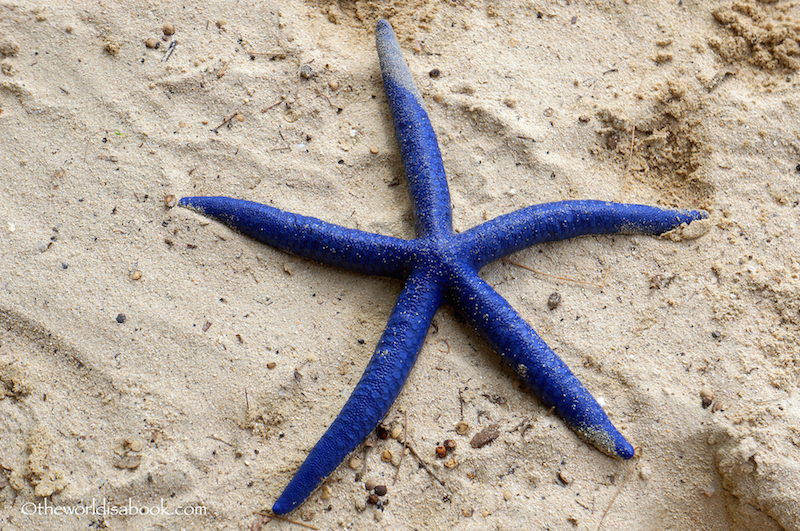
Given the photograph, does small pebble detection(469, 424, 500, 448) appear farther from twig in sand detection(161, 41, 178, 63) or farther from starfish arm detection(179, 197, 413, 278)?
twig in sand detection(161, 41, 178, 63)

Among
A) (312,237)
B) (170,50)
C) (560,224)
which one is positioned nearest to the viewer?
(312,237)

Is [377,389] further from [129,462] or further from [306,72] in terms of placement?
[306,72]

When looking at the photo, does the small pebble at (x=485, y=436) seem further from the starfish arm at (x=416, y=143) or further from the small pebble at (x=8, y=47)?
the small pebble at (x=8, y=47)

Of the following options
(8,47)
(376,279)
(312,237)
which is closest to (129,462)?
(312,237)

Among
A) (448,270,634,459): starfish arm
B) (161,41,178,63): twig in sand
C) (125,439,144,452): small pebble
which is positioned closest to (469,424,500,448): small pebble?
(448,270,634,459): starfish arm

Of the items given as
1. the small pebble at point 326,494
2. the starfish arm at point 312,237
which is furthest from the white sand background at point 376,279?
the starfish arm at point 312,237

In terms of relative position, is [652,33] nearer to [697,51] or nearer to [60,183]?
[697,51]
